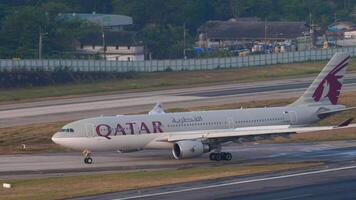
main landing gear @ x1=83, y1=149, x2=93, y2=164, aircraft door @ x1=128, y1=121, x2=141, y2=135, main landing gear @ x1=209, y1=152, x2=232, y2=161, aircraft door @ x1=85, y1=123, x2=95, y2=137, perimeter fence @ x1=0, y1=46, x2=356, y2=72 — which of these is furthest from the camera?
perimeter fence @ x1=0, y1=46, x2=356, y2=72

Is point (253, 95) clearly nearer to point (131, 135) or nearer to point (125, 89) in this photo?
point (125, 89)

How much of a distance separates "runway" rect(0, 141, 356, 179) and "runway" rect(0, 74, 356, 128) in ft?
60.9

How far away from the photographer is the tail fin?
252ft

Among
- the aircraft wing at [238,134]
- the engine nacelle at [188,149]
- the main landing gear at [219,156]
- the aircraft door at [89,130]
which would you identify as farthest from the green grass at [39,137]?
the engine nacelle at [188,149]

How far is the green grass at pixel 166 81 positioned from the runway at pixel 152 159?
40.9 meters

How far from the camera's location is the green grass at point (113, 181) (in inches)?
2245

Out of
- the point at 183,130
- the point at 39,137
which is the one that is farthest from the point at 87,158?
the point at 39,137

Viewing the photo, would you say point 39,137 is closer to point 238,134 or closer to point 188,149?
point 188,149

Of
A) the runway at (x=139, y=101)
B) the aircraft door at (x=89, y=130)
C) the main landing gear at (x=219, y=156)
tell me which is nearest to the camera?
the aircraft door at (x=89, y=130)

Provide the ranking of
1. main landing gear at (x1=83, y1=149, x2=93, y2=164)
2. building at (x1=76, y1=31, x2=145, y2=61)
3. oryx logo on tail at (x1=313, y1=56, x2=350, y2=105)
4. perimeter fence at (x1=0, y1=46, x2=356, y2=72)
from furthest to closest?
building at (x1=76, y1=31, x2=145, y2=61), perimeter fence at (x1=0, y1=46, x2=356, y2=72), oryx logo on tail at (x1=313, y1=56, x2=350, y2=105), main landing gear at (x1=83, y1=149, x2=93, y2=164)

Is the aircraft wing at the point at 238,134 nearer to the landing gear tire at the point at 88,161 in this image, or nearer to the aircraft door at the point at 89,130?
the aircraft door at the point at 89,130

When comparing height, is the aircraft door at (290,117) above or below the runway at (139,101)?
above

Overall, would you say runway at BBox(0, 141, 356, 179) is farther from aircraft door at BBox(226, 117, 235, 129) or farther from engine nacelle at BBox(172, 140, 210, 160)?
aircraft door at BBox(226, 117, 235, 129)

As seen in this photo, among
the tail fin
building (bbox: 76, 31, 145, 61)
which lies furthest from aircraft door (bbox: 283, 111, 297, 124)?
building (bbox: 76, 31, 145, 61)
